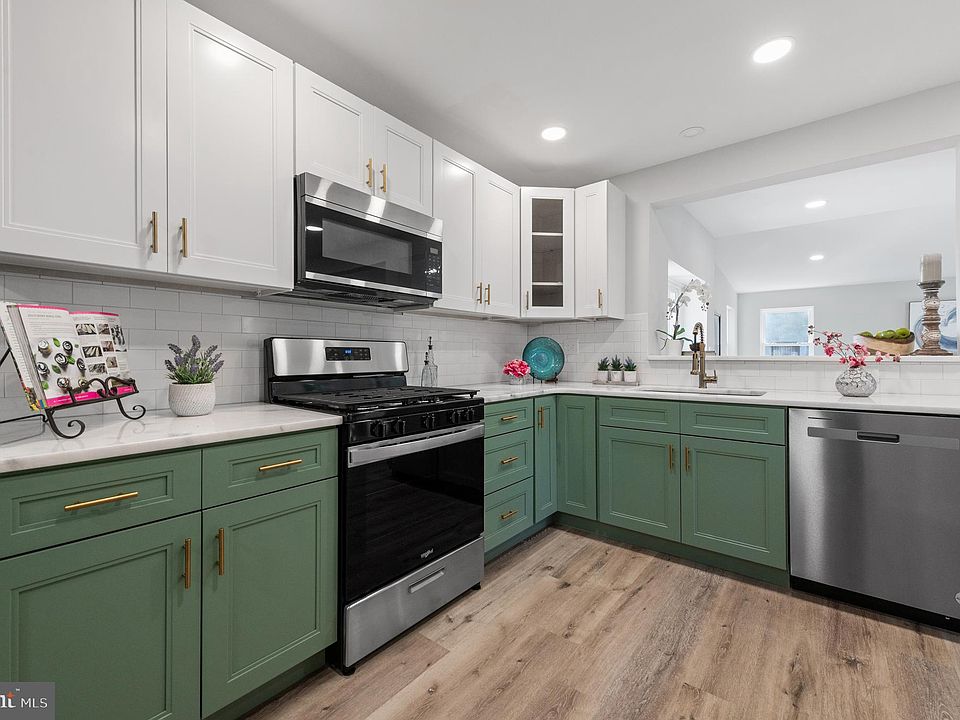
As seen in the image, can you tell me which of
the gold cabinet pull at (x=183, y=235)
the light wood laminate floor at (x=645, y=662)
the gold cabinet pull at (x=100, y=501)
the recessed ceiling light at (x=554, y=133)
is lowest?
the light wood laminate floor at (x=645, y=662)

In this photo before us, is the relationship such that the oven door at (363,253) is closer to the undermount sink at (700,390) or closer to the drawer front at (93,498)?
the drawer front at (93,498)

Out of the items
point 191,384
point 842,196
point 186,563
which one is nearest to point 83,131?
point 191,384

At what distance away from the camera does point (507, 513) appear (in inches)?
102

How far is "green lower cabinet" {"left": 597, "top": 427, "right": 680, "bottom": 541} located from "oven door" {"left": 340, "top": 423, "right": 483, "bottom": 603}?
908 millimetres

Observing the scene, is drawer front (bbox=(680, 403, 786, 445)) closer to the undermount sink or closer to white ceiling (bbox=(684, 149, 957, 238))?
the undermount sink

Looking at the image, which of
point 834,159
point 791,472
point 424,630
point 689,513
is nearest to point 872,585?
point 791,472

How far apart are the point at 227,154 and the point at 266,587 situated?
1.49 m

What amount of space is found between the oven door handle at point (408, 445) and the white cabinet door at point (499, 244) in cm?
99

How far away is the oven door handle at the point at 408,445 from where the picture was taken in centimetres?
169

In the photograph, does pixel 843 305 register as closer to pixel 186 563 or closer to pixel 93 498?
pixel 186 563

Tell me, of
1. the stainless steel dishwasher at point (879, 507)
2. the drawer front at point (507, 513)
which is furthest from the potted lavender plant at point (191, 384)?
the stainless steel dishwasher at point (879, 507)

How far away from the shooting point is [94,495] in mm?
1125

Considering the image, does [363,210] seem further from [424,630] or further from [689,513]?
[689,513]

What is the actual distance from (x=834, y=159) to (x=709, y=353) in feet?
4.28
